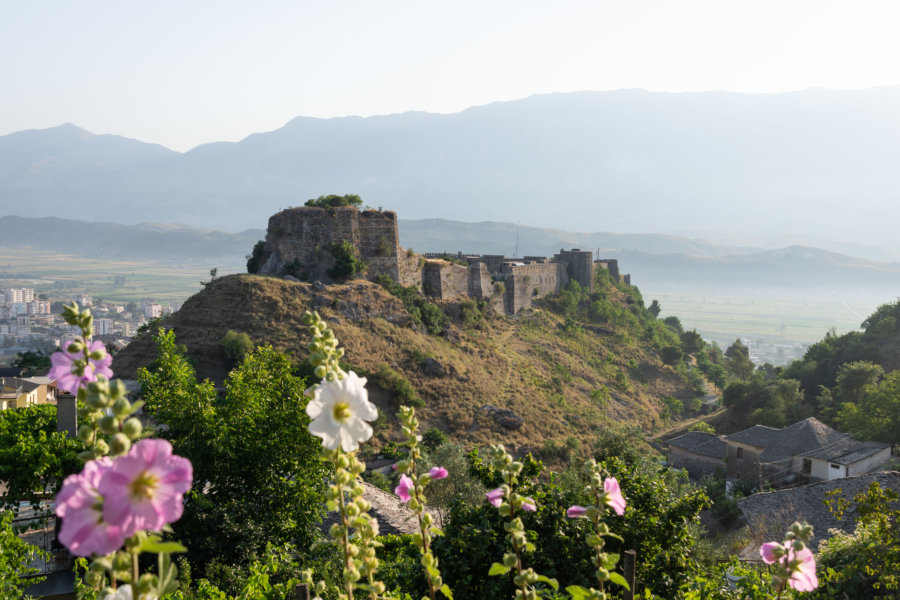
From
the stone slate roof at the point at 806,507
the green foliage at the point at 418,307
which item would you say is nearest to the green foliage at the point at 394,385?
the green foliage at the point at 418,307

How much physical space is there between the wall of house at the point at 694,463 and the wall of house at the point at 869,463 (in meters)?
6.59

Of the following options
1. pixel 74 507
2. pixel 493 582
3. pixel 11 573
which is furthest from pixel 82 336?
pixel 11 573

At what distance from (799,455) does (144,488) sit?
28063 mm

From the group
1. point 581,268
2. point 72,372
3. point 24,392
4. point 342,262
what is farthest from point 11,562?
point 581,268

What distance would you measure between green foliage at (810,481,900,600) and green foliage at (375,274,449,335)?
26173 mm

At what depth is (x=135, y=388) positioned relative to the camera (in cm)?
2280

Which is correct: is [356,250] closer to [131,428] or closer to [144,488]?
[131,428]

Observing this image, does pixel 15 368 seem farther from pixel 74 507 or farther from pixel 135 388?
pixel 74 507

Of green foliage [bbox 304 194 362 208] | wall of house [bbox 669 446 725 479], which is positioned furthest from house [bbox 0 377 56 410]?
wall of house [bbox 669 446 725 479]

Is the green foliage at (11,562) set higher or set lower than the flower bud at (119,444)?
lower

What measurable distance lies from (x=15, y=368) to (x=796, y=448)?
4075 centimetres

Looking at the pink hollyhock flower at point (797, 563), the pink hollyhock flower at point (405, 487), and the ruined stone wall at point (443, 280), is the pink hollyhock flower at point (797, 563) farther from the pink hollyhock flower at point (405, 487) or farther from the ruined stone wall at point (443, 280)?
the ruined stone wall at point (443, 280)

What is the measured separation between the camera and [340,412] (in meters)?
2.43

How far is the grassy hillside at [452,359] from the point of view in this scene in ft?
89.2
